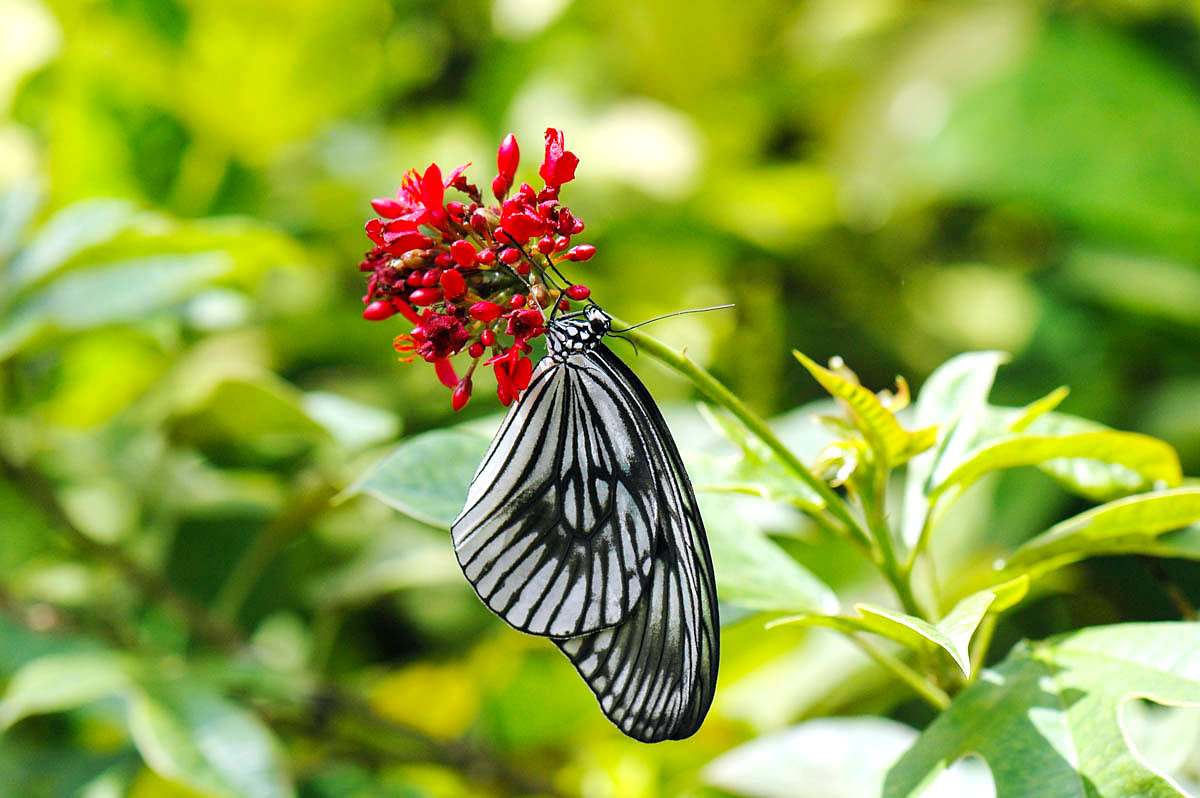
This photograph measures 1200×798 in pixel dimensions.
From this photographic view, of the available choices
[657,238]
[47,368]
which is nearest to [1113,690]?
[657,238]

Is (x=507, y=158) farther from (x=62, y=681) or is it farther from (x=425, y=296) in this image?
(x=62, y=681)

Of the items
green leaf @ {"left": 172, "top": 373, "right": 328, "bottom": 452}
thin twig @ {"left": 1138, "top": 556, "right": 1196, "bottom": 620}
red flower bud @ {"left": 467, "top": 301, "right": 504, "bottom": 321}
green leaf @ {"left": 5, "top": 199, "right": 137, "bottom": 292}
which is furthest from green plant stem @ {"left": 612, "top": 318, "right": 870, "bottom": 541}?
green leaf @ {"left": 5, "top": 199, "right": 137, "bottom": 292}

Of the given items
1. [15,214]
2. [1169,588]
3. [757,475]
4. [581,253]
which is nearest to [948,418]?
[757,475]

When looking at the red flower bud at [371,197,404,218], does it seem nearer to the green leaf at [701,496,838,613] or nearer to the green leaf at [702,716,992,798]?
the green leaf at [701,496,838,613]

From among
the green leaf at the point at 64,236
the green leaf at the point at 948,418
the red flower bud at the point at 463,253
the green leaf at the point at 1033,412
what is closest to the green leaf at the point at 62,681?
the green leaf at the point at 64,236

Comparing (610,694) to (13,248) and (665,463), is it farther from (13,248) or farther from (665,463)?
(13,248)
